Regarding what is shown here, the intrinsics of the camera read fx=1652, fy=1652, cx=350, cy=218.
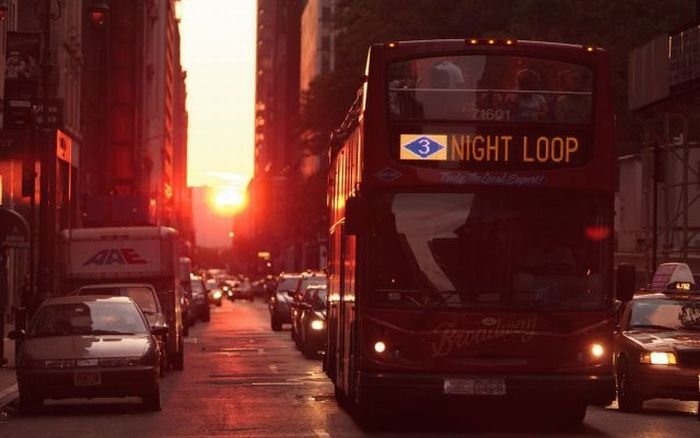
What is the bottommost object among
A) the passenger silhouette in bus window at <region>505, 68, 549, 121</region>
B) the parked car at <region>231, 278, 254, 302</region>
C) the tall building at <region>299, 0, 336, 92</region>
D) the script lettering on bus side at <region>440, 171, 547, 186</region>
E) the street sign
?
the parked car at <region>231, 278, 254, 302</region>

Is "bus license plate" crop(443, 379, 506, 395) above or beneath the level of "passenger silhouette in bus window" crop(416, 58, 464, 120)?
beneath

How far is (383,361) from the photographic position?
17.4m

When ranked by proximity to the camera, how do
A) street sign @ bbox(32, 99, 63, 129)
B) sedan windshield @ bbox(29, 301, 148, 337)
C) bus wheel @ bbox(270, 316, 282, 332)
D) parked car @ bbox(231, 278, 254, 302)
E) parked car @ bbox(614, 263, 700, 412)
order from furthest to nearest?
parked car @ bbox(231, 278, 254, 302) → bus wheel @ bbox(270, 316, 282, 332) → street sign @ bbox(32, 99, 63, 129) → sedan windshield @ bbox(29, 301, 148, 337) → parked car @ bbox(614, 263, 700, 412)

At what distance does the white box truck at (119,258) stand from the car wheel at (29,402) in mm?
13437

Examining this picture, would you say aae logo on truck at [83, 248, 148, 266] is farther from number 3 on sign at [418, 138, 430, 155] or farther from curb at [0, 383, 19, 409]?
number 3 on sign at [418, 138, 430, 155]

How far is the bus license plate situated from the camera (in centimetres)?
1725

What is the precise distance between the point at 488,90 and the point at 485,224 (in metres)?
1.43

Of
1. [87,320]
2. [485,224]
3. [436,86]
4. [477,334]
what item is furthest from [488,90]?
[87,320]

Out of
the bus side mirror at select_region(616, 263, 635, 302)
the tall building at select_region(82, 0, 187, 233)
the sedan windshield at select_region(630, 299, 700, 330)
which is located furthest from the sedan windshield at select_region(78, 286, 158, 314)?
the tall building at select_region(82, 0, 187, 233)

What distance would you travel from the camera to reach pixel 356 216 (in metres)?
17.3

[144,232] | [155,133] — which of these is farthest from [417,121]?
[155,133]

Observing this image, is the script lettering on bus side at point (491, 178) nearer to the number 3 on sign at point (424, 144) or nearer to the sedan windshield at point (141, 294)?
the number 3 on sign at point (424, 144)

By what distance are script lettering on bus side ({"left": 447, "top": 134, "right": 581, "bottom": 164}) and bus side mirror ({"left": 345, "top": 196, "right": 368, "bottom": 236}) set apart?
3.59 feet

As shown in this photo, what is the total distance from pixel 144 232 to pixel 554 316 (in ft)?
64.4
